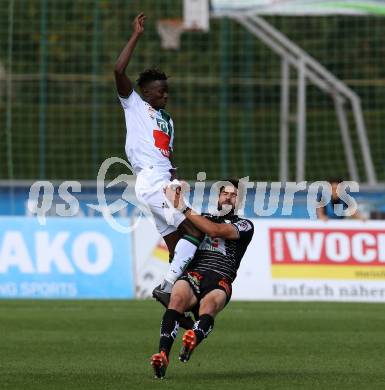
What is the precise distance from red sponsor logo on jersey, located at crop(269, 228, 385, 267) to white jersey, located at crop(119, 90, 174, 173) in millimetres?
9698

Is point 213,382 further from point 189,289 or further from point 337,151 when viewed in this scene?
point 337,151

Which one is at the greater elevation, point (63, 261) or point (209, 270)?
point (209, 270)

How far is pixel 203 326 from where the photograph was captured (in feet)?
34.6

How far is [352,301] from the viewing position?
20.8m

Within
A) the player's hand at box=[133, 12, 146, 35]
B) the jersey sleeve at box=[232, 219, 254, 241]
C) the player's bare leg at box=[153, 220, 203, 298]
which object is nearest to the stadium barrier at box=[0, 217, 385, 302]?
the player's bare leg at box=[153, 220, 203, 298]

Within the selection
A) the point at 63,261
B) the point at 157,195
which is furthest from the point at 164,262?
the point at 157,195

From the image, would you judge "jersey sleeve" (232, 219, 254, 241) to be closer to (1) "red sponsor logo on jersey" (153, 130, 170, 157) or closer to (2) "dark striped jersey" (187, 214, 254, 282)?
(2) "dark striped jersey" (187, 214, 254, 282)

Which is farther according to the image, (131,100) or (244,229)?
(131,100)

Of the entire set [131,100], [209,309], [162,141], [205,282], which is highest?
[131,100]

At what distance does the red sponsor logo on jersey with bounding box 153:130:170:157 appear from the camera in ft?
37.3

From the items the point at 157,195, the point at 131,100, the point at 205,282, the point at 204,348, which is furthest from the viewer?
the point at 204,348

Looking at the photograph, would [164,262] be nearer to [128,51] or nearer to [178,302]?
[178,302]

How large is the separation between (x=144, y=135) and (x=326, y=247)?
10.1 metres

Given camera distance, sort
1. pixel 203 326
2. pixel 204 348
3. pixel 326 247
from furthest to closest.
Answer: pixel 326 247
pixel 204 348
pixel 203 326
